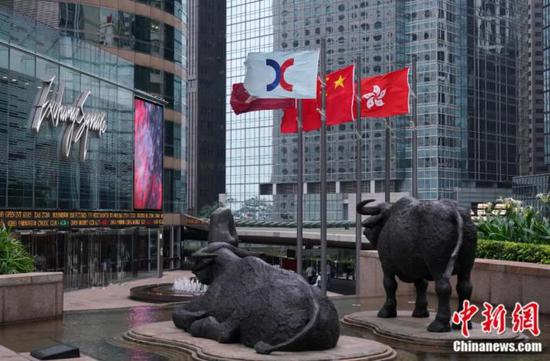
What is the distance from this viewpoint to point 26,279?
17.2 meters

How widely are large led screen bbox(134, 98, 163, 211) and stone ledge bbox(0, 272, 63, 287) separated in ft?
81.7

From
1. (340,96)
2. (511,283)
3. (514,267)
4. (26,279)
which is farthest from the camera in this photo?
(340,96)

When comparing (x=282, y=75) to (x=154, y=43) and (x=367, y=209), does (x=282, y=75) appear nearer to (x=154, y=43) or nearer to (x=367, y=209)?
(x=367, y=209)

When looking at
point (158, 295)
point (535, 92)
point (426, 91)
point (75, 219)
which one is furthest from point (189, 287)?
point (535, 92)

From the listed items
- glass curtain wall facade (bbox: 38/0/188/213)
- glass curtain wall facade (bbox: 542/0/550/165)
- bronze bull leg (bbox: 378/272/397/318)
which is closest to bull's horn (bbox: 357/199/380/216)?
bronze bull leg (bbox: 378/272/397/318)

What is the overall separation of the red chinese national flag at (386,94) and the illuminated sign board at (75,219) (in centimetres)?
1493

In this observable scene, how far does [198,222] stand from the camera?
5762 centimetres

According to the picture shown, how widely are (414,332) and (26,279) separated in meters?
9.26

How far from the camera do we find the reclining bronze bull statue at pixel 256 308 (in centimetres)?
1122

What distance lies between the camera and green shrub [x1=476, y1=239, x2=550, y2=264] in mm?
19375

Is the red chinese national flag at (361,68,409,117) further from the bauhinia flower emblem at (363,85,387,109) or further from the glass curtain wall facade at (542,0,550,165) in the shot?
the glass curtain wall facade at (542,0,550,165)

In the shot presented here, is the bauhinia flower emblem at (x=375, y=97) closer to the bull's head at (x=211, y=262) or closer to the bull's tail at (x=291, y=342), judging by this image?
the bull's head at (x=211, y=262)

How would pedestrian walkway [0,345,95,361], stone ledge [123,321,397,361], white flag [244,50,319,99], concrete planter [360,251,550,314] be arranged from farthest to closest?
1. white flag [244,50,319,99]
2. concrete planter [360,251,550,314]
3. pedestrian walkway [0,345,95,361]
4. stone ledge [123,321,397,361]

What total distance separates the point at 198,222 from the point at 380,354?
4683 centimetres
